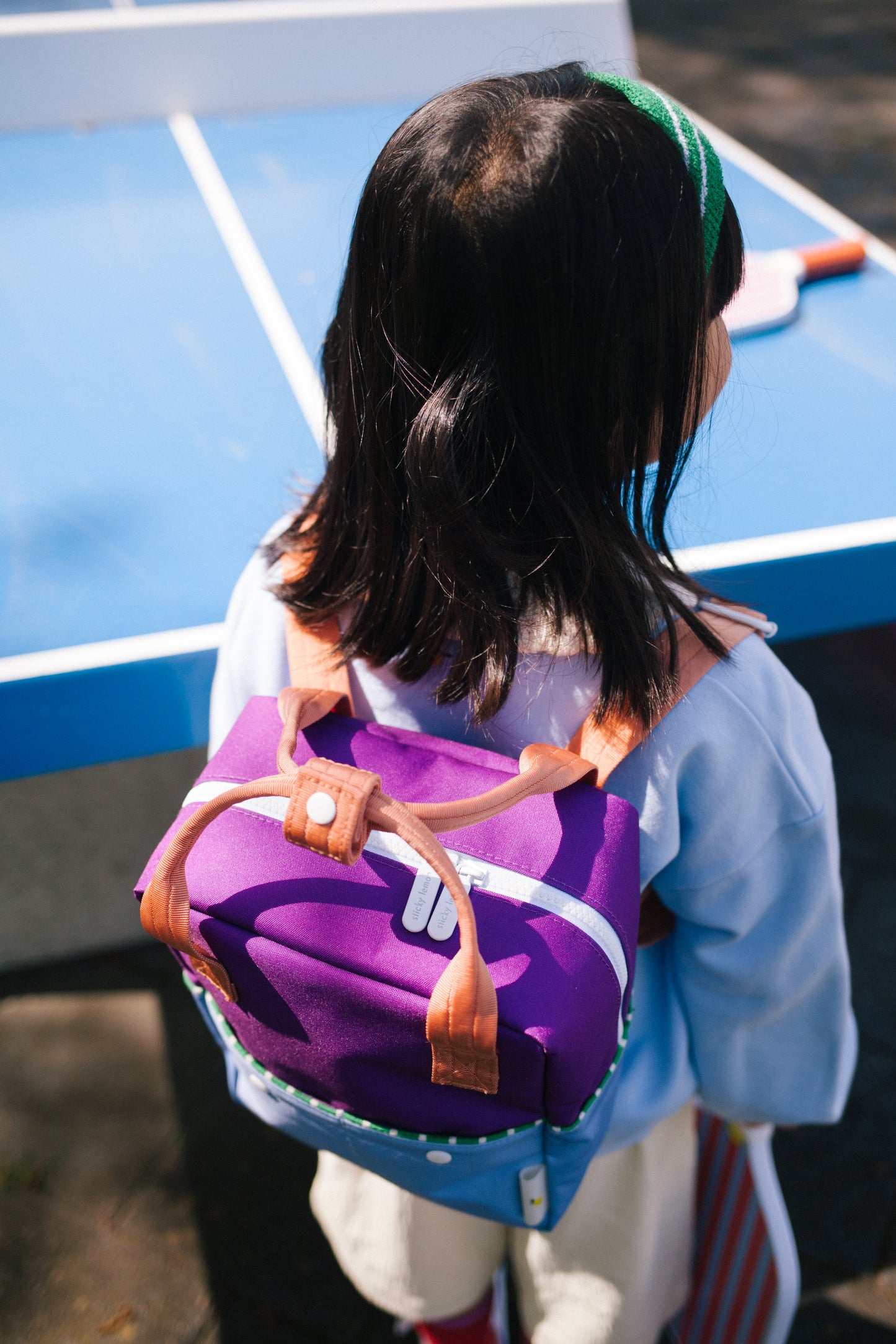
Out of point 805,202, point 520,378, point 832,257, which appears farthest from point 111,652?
point 805,202

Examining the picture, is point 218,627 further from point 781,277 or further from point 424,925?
point 781,277

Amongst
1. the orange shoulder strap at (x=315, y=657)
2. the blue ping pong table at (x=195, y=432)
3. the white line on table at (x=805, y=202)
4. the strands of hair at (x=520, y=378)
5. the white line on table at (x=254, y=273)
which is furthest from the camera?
the white line on table at (x=805, y=202)

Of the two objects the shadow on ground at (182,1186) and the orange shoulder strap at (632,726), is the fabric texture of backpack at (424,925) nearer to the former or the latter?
the orange shoulder strap at (632,726)

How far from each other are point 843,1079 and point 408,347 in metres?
0.91

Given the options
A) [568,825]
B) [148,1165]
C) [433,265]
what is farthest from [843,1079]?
[148,1165]

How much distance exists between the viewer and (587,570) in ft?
2.37

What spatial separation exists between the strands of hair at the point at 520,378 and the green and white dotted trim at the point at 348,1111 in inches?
12.5

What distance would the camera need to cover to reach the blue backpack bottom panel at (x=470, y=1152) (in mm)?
805

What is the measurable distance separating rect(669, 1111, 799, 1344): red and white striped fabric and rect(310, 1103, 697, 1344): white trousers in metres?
0.05

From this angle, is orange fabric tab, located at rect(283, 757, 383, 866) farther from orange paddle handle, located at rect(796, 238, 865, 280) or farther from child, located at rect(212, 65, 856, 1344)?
orange paddle handle, located at rect(796, 238, 865, 280)

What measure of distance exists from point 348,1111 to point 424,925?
229 mm

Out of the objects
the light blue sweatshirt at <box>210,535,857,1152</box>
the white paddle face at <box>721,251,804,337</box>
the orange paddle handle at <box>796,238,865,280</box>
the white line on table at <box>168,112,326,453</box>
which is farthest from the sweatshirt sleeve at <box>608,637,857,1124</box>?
the orange paddle handle at <box>796,238,865,280</box>

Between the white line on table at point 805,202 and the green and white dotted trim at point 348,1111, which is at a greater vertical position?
the white line on table at point 805,202

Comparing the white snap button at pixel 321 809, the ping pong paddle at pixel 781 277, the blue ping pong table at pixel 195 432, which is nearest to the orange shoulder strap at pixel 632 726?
the white snap button at pixel 321 809
